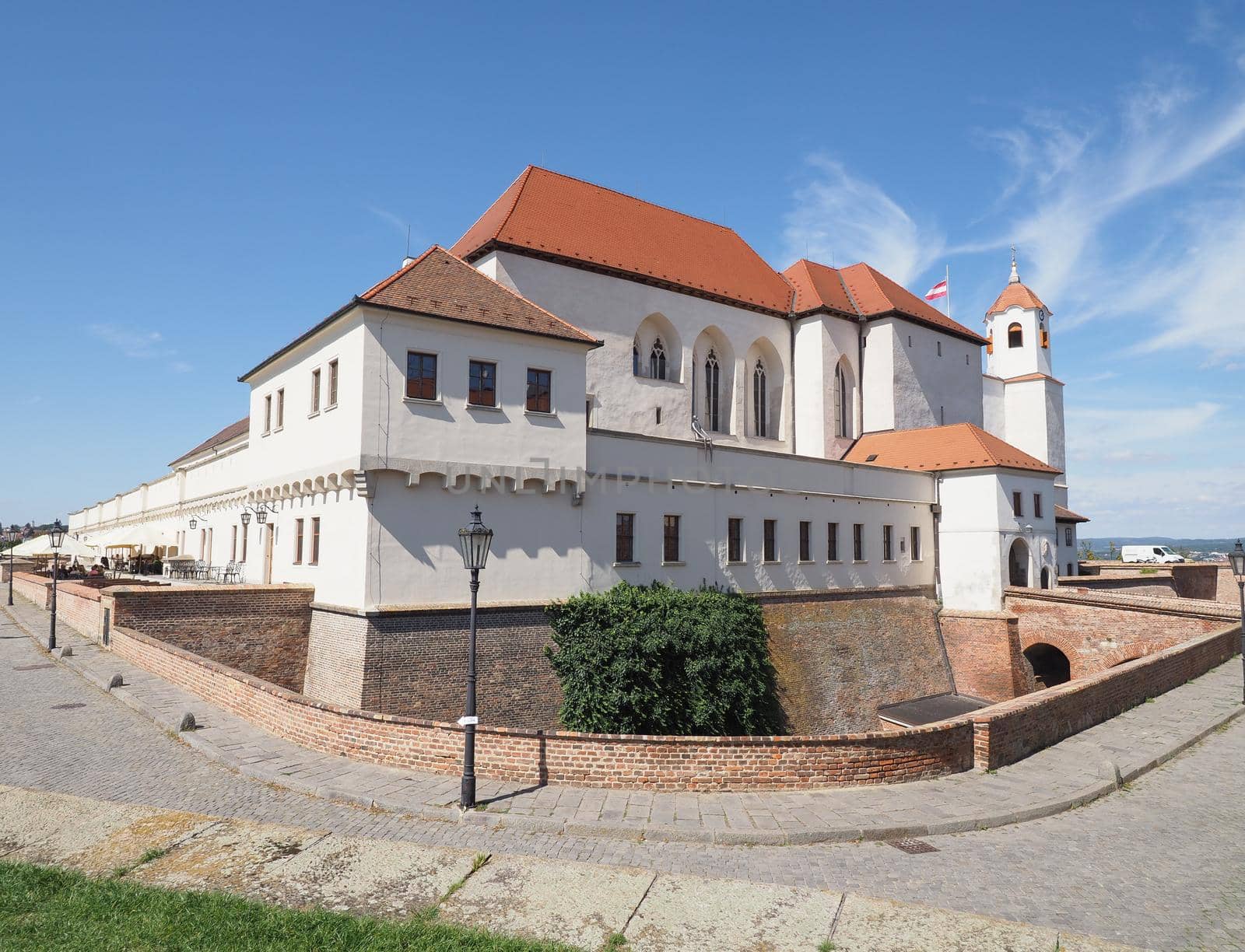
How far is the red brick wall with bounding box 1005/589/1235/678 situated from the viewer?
2392 centimetres

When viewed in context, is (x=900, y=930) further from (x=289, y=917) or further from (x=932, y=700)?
(x=932, y=700)

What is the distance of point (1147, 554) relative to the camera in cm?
6506

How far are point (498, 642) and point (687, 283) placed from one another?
1791cm

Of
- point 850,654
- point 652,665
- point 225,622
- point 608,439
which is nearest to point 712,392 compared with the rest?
point 850,654

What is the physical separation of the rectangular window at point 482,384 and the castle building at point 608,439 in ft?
0.16

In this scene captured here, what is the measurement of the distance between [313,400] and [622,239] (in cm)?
1503

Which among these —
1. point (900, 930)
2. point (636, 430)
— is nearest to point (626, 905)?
point (900, 930)

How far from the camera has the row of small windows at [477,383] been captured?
59.6ft

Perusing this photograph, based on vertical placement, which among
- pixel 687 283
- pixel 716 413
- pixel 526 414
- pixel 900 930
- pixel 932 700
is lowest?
pixel 932 700

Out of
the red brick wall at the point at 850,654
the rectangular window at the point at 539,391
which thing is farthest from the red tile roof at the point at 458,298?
the red brick wall at the point at 850,654

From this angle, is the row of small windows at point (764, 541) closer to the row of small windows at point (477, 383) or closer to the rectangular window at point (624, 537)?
the rectangular window at point (624, 537)

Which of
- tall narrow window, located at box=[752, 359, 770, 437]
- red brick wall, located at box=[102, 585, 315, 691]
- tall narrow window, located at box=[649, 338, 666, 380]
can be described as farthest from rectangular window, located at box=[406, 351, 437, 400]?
tall narrow window, located at box=[752, 359, 770, 437]

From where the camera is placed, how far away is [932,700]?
28609 mm

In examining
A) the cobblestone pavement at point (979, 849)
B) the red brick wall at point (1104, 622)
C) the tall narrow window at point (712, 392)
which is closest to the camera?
the cobblestone pavement at point (979, 849)
